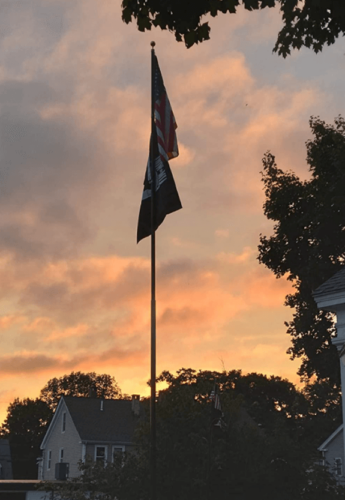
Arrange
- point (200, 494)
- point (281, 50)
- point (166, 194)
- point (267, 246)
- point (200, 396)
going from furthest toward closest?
point (267, 246) → point (200, 396) → point (200, 494) → point (166, 194) → point (281, 50)

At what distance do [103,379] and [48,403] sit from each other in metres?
10.2

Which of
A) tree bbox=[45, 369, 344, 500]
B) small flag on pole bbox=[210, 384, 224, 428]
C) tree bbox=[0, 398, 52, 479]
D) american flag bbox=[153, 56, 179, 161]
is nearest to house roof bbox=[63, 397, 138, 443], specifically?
tree bbox=[0, 398, 52, 479]

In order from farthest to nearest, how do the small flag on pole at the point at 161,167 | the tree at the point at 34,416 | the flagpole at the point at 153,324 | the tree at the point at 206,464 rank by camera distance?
the tree at the point at 34,416, the tree at the point at 206,464, the small flag on pole at the point at 161,167, the flagpole at the point at 153,324

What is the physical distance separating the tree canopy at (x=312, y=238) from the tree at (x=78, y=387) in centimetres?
8729

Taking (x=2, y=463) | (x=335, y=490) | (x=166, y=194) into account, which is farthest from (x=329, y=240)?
(x=2, y=463)

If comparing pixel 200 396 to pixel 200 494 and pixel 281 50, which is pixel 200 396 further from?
pixel 281 50

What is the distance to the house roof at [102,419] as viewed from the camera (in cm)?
6369

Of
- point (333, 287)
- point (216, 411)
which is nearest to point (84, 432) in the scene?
point (216, 411)

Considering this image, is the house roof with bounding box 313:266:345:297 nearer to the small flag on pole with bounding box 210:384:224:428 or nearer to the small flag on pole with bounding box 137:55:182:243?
the small flag on pole with bounding box 210:384:224:428

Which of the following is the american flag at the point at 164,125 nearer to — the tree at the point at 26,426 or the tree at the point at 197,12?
the tree at the point at 197,12

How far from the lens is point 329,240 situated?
34.4m

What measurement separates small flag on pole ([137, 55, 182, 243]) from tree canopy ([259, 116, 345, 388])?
1680 cm

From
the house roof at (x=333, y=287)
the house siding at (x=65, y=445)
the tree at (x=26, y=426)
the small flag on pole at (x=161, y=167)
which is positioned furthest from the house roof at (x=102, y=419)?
the small flag on pole at (x=161, y=167)

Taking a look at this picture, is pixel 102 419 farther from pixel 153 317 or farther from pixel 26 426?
pixel 153 317
